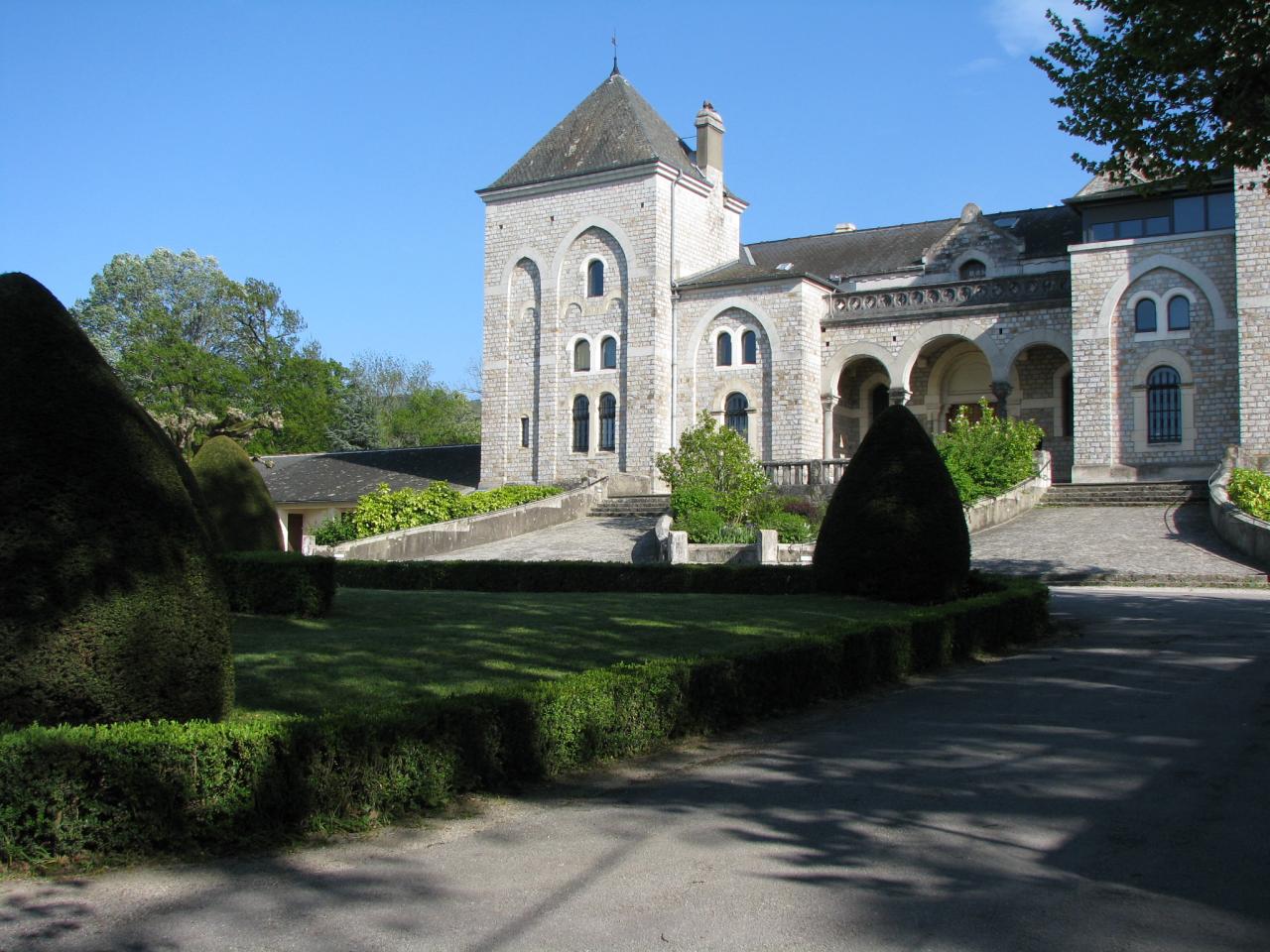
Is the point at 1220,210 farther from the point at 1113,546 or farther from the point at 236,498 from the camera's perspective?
the point at 236,498

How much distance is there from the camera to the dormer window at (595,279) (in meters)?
42.5

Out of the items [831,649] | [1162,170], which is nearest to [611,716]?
[831,649]

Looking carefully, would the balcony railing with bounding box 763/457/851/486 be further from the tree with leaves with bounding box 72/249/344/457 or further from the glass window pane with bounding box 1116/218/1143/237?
the tree with leaves with bounding box 72/249/344/457

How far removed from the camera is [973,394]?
42.1m

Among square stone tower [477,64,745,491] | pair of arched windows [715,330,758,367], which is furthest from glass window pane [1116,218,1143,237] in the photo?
square stone tower [477,64,745,491]

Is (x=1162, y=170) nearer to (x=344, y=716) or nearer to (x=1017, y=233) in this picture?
(x=344, y=716)

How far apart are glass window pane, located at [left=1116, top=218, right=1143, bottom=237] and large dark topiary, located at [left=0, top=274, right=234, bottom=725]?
33.8 meters

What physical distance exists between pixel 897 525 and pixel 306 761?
35.2 feet

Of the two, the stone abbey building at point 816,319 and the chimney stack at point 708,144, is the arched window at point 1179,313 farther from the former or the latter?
the chimney stack at point 708,144

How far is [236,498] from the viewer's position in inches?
815

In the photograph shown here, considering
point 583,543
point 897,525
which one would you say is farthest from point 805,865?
point 583,543

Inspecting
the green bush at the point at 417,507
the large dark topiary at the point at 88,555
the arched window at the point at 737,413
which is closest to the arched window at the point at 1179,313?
the arched window at the point at 737,413

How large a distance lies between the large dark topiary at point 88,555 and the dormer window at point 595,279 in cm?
3515

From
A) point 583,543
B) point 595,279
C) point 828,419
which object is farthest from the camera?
point 595,279
